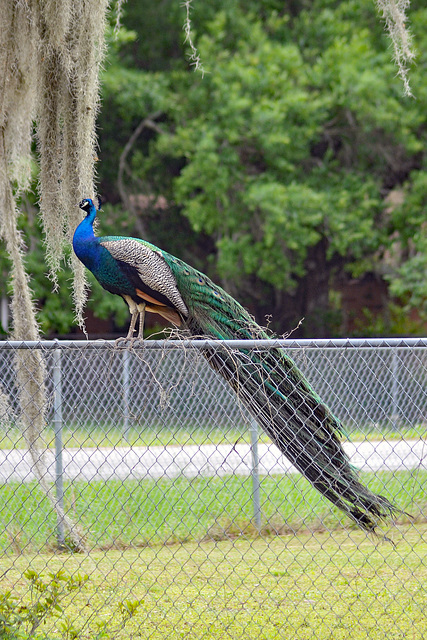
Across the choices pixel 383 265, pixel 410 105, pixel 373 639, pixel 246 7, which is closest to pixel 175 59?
pixel 246 7

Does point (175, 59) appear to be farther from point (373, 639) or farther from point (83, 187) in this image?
point (373, 639)

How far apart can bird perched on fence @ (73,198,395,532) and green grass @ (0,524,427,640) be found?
0.34 meters

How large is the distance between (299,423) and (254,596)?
4.67 feet

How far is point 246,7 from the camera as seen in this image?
1191 cm

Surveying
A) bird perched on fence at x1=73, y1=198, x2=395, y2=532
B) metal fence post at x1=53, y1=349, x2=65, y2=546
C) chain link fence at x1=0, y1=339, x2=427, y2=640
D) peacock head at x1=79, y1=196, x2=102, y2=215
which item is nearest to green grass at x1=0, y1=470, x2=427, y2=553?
chain link fence at x1=0, y1=339, x2=427, y2=640

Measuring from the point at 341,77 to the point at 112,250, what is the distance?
7656mm

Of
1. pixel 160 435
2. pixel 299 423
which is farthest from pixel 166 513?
pixel 299 423

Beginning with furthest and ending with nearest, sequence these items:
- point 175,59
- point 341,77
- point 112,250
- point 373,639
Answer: point 175,59
point 341,77
point 112,250
point 373,639

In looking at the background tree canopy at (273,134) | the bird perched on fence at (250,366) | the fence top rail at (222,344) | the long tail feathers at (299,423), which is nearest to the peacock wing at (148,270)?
the bird perched on fence at (250,366)

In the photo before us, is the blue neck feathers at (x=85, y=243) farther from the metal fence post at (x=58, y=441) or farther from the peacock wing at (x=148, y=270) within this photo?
the metal fence post at (x=58, y=441)

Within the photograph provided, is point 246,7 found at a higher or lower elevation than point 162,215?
higher

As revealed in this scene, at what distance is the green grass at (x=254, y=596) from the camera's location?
3631mm

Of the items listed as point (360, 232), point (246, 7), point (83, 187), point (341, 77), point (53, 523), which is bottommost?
point (53, 523)

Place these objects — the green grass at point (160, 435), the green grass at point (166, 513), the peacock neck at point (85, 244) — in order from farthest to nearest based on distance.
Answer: the green grass at point (166, 513) < the green grass at point (160, 435) < the peacock neck at point (85, 244)
